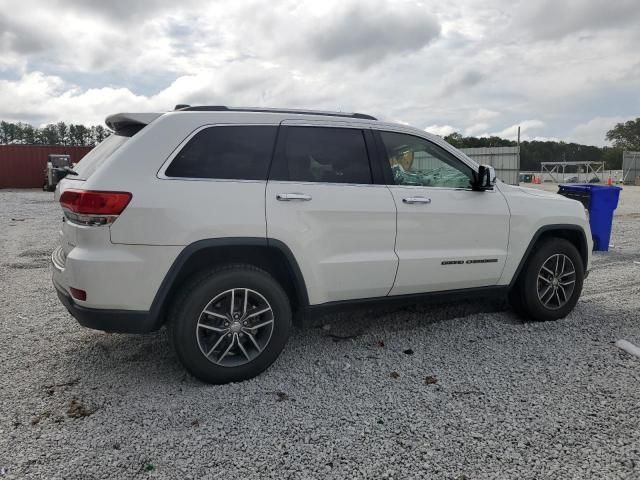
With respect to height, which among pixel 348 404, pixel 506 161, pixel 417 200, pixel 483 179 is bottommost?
pixel 348 404

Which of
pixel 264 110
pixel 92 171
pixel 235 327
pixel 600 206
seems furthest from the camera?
pixel 600 206

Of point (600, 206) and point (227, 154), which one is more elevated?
point (227, 154)

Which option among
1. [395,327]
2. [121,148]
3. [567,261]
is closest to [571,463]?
[395,327]

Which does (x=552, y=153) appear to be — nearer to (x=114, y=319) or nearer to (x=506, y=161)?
(x=506, y=161)

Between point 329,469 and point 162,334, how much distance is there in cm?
237

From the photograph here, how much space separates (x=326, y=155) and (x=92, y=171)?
161 centimetres

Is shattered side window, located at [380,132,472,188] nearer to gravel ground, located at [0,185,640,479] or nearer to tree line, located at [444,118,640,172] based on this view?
gravel ground, located at [0,185,640,479]

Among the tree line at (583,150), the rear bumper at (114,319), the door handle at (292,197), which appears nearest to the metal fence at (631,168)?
the tree line at (583,150)

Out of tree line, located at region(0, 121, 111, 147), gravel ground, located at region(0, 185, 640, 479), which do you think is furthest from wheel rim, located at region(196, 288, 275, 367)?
tree line, located at region(0, 121, 111, 147)

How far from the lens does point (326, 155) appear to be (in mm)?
3715

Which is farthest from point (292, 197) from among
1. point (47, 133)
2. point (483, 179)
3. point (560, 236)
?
point (47, 133)

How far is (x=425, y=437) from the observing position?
2.80 m

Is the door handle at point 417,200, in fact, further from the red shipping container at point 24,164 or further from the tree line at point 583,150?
the tree line at point 583,150

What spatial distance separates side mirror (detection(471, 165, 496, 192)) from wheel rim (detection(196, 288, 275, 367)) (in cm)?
202
